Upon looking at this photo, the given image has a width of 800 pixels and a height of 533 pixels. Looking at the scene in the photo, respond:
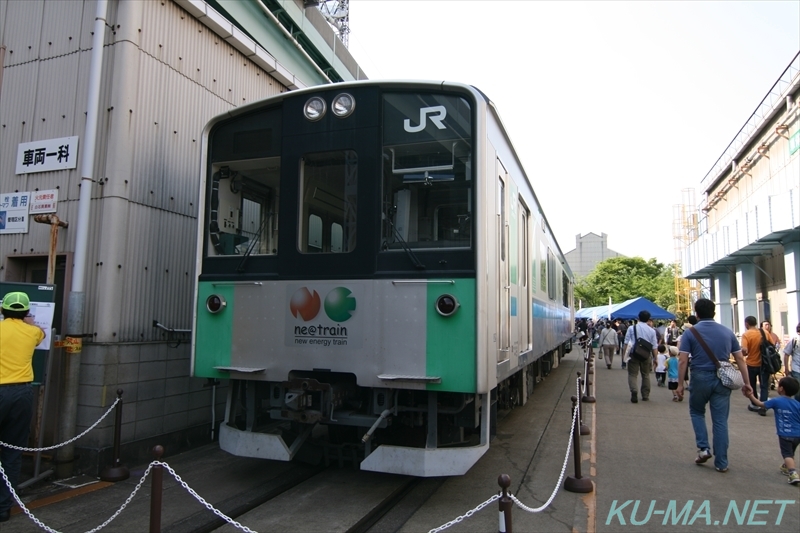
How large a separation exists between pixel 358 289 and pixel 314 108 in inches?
69.0

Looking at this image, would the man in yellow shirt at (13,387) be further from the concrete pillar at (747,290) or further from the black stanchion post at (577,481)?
the concrete pillar at (747,290)

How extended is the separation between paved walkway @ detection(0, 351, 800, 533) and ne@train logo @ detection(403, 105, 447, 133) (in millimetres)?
3246

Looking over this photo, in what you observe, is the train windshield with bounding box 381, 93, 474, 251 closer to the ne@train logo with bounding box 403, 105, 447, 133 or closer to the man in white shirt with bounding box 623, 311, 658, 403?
the ne@train logo with bounding box 403, 105, 447, 133

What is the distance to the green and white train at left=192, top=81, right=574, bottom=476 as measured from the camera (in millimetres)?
4672

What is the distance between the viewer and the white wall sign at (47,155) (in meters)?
6.75

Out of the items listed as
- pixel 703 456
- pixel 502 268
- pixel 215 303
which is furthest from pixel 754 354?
pixel 215 303

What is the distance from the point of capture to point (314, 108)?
5.31m

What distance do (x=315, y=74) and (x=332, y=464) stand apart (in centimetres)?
1038

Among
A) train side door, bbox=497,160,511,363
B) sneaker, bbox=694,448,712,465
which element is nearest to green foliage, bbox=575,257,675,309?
sneaker, bbox=694,448,712,465

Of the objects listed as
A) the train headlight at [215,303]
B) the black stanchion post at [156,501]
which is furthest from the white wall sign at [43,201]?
the black stanchion post at [156,501]

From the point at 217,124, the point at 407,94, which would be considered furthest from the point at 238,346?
the point at 407,94

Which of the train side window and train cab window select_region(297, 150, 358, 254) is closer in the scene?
train cab window select_region(297, 150, 358, 254)

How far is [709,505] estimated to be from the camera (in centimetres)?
498

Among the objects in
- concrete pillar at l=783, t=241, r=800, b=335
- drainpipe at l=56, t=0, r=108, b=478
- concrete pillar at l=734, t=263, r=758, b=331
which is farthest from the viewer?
concrete pillar at l=734, t=263, r=758, b=331
